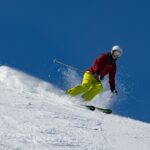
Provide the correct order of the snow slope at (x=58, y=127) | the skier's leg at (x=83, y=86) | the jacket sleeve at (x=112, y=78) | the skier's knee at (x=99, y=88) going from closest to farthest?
the snow slope at (x=58, y=127) < the skier's leg at (x=83, y=86) < the skier's knee at (x=99, y=88) < the jacket sleeve at (x=112, y=78)

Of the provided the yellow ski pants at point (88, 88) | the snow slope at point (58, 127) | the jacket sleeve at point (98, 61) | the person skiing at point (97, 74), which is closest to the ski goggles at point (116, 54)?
the person skiing at point (97, 74)

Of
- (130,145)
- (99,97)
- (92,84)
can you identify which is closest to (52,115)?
(130,145)

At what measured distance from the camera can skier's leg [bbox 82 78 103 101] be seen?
44.7ft

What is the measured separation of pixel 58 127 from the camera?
30.5 ft

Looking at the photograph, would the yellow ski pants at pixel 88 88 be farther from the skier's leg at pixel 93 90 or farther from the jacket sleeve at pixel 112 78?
the jacket sleeve at pixel 112 78

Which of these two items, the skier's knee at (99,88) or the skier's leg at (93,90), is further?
the skier's knee at (99,88)

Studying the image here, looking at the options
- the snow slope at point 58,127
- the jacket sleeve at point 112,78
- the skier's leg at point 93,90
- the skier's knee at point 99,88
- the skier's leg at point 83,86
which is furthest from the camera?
the jacket sleeve at point 112,78

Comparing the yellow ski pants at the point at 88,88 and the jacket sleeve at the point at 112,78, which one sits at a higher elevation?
the jacket sleeve at the point at 112,78

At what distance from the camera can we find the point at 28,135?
821 cm

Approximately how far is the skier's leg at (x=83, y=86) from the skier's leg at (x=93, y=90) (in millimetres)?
95

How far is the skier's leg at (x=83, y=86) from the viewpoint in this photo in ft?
44.2

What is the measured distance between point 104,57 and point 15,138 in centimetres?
614

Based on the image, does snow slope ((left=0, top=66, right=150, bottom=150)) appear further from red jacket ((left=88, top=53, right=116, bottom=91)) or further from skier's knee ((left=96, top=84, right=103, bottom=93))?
red jacket ((left=88, top=53, right=116, bottom=91))

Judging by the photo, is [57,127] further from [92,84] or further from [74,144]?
[92,84]
